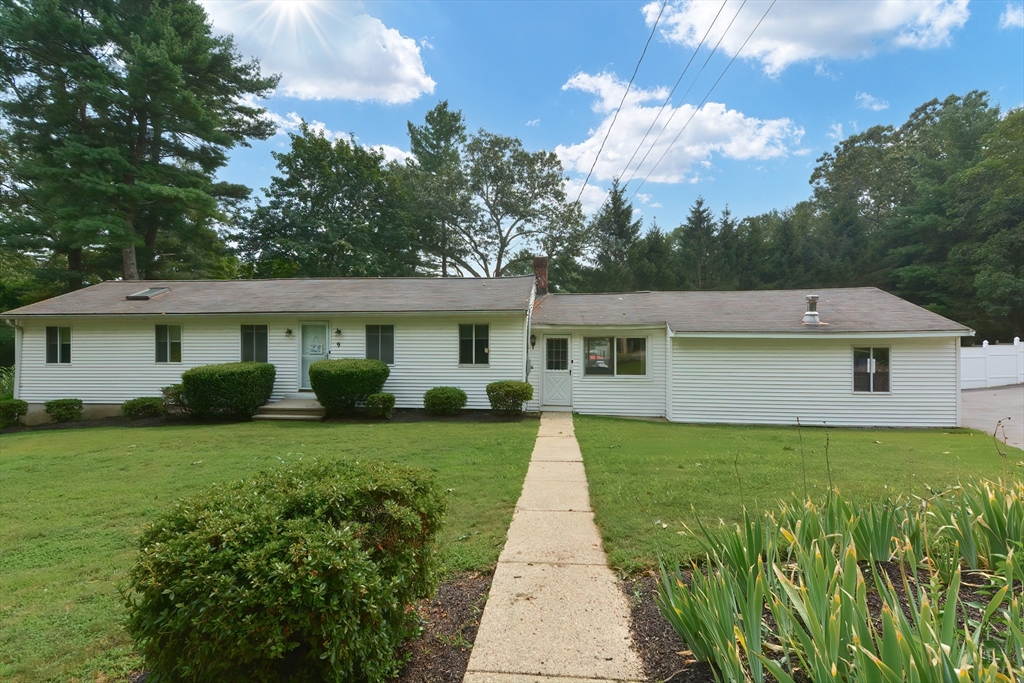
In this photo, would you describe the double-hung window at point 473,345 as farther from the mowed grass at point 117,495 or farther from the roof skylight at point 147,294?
the roof skylight at point 147,294

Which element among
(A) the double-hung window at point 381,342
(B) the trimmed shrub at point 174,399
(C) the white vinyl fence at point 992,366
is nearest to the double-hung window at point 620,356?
(A) the double-hung window at point 381,342

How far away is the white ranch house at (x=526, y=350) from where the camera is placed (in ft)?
43.0

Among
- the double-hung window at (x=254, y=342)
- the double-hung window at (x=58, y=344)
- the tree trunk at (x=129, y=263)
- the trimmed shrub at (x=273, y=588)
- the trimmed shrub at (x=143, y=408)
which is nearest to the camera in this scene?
the trimmed shrub at (x=273, y=588)

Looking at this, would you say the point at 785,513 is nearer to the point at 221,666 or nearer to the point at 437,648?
the point at 437,648

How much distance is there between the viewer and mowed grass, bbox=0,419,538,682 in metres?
3.05

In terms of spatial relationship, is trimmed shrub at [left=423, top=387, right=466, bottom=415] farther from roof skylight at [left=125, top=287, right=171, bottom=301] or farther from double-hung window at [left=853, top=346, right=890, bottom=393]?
double-hung window at [left=853, top=346, right=890, bottom=393]

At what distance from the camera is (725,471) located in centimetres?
700

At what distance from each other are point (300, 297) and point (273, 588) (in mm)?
15140

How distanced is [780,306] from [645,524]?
43.3ft

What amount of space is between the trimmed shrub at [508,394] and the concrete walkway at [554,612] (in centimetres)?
770

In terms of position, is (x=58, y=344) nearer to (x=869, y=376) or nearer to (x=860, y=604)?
(x=860, y=604)

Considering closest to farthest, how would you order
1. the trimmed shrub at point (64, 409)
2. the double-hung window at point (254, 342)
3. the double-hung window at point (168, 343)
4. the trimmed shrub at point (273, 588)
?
the trimmed shrub at point (273, 588), the trimmed shrub at point (64, 409), the double-hung window at point (254, 342), the double-hung window at point (168, 343)

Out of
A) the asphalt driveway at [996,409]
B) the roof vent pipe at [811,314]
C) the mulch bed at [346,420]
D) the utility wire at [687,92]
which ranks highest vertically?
the utility wire at [687,92]

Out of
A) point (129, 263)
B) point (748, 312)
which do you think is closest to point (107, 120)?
point (129, 263)
